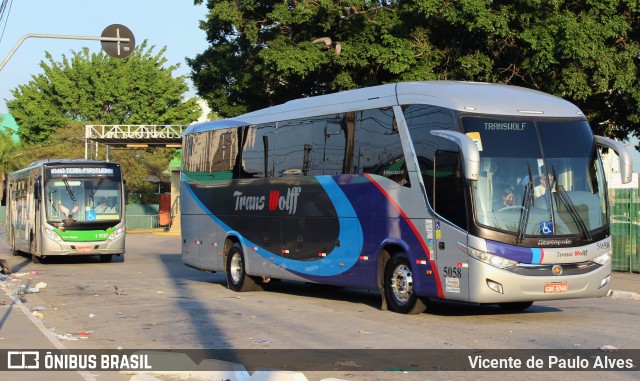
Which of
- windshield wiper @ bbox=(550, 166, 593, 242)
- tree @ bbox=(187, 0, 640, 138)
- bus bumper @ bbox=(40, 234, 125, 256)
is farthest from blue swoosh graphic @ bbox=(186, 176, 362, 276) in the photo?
bus bumper @ bbox=(40, 234, 125, 256)

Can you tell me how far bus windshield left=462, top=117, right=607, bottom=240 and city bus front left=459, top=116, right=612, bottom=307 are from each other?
1cm

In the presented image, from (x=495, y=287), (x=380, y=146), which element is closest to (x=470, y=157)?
(x=495, y=287)

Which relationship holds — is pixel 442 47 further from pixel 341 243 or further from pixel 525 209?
pixel 525 209

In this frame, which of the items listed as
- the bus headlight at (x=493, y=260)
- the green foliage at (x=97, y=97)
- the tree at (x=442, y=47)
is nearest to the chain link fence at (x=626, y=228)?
the tree at (x=442, y=47)

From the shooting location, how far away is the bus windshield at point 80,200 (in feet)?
98.5

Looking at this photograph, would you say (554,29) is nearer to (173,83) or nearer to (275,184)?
(275,184)

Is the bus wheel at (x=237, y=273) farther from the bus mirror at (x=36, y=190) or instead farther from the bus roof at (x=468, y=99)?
the bus mirror at (x=36, y=190)

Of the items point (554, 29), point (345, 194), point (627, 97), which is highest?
point (554, 29)

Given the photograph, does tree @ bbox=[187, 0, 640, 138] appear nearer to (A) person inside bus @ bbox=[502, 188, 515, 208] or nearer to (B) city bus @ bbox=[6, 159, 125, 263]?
(B) city bus @ bbox=[6, 159, 125, 263]

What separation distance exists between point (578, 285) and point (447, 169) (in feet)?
8.35

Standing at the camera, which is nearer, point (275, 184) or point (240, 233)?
point (275, 184)

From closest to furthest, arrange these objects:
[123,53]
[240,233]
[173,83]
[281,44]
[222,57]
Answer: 1. [240,233]
2. [123,53]
3. [281,44]
4. [222,57]
5. [173,83]

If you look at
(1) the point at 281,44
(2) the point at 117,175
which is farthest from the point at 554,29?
(2) the point at 117,175

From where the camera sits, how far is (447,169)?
45.9ft
